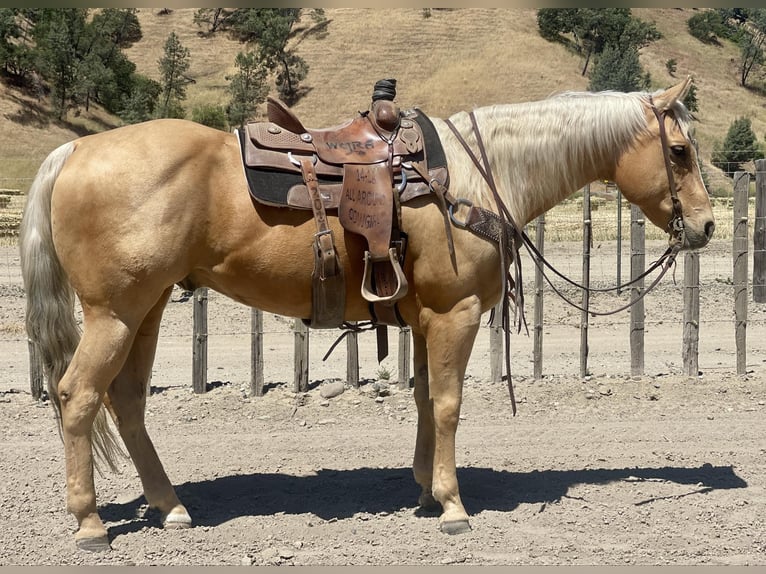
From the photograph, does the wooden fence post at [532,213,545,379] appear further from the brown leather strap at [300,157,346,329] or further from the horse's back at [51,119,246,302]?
the horse's back at [51,119,246,302]

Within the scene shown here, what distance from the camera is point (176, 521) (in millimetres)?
4355

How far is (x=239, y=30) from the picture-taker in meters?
65.0

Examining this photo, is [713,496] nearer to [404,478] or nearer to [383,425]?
[404,478]

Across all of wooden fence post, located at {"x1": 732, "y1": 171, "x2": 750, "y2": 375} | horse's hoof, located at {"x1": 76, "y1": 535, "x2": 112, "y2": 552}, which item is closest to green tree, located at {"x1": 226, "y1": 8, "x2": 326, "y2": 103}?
wooden fence post, located at {"x1": 732, "y1": 171, "x2": 750, "y2": 375}

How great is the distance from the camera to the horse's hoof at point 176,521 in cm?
435

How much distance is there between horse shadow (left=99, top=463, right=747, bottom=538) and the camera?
4.61m

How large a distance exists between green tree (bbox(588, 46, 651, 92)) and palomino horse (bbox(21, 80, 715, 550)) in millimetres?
43607

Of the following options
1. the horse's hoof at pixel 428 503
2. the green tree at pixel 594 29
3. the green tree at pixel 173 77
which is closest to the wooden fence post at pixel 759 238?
the horse's hoof at pixel 428 503

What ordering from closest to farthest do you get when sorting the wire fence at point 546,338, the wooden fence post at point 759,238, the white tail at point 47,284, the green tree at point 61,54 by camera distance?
the white tail at point 47,284 < the wire fence at point 546,338 < the wooden fence post at point 759,238 < the green tree at point 61,54

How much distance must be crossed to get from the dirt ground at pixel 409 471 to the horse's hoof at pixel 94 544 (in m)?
0.04

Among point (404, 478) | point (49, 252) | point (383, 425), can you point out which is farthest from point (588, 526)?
point (49, 252)

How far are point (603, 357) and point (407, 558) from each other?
515 centimetres

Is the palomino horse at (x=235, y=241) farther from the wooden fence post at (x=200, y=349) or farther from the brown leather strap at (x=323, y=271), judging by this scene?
the wooden fence post at (x=200, y=349)

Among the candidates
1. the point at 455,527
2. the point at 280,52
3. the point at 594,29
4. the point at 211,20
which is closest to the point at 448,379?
the point at 455,527
